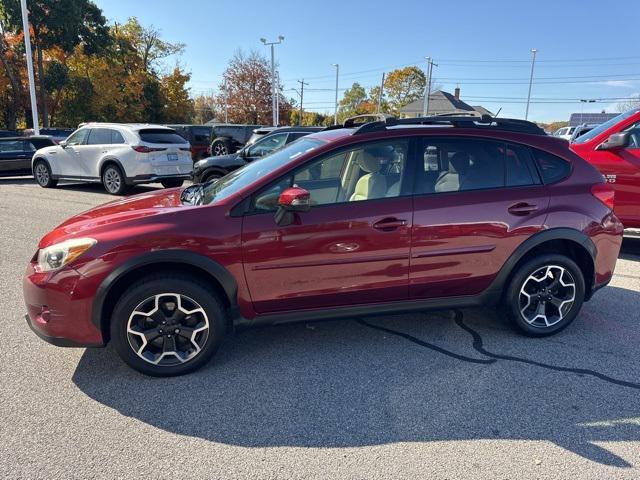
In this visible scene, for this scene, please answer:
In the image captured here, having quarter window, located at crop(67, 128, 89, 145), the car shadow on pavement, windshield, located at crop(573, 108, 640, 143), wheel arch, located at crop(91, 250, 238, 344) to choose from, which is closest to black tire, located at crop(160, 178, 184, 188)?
quarter window, located at crop(67, 128, 89, 145)

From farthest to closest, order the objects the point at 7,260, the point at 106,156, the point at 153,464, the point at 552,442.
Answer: the point at 106,156
the point at 7,260
the point at 552,442
the point at 153,464

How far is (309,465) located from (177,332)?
1298 millimetres

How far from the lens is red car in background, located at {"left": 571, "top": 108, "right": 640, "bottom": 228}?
6.04 meters

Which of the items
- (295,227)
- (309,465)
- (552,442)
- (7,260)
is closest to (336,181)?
(295,227)

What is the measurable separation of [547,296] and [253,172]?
2.60 meters

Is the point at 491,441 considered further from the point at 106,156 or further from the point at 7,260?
the point at 106,156

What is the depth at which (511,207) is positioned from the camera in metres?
3.47

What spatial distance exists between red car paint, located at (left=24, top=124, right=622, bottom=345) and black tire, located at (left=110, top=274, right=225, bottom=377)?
0.47 ft

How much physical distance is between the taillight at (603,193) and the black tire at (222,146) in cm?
1473

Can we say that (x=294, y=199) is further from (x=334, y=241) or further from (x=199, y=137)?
(x=199, y=137)

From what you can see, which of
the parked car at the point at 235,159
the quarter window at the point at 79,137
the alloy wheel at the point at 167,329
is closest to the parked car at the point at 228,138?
the quarter window at the point at 79,137

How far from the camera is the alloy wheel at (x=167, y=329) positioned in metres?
3.00

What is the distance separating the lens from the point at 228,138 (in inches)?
683

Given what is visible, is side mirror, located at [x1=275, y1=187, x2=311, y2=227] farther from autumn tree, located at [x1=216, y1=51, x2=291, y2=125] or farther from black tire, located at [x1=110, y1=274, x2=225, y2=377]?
autumn tree, located at [x1=216, y1=51, x2=291, y2=125]
